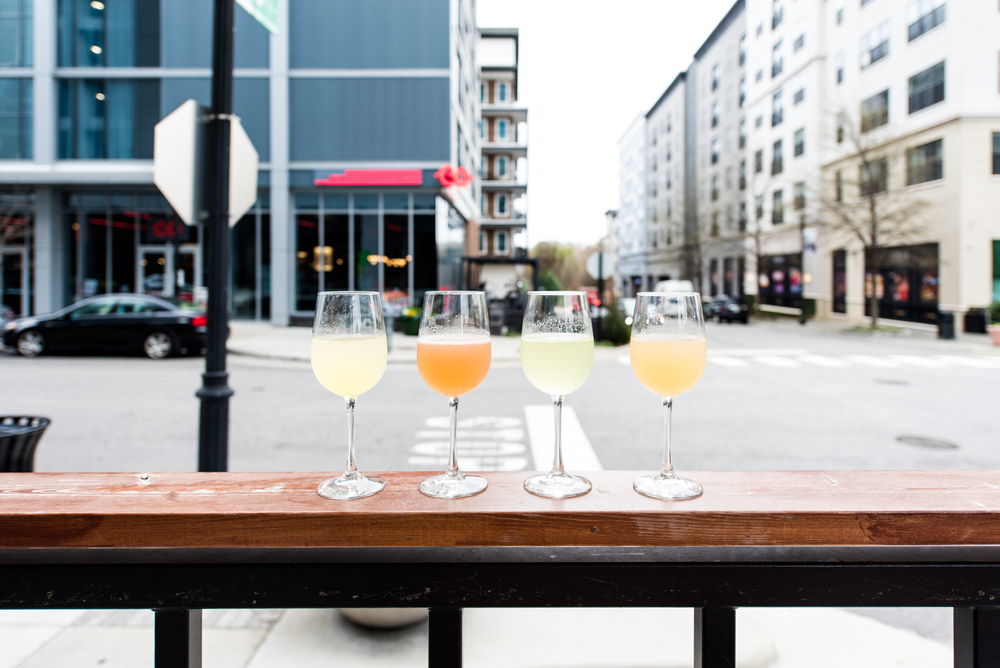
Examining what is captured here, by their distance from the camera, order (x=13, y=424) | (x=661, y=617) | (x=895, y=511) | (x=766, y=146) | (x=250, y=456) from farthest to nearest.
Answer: (x=766, y=146), (x=250, y=456), (x=13, y=424), (x=661, y=617), (x=895, y=511)

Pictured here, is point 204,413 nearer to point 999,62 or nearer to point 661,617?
point 661,617

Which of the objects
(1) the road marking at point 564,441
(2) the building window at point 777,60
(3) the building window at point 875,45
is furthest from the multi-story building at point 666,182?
(1) the road marking at point 564,441

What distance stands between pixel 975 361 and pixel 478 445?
43.5 ft

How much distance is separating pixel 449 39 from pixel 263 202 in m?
8.31

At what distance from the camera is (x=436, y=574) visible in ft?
3.95

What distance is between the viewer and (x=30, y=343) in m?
13.1

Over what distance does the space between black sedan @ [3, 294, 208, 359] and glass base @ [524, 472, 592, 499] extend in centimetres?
1364

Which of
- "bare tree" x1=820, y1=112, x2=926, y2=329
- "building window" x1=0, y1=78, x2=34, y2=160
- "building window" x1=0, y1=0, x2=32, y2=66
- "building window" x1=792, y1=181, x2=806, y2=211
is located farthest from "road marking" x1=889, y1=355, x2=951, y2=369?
"building window" x1=0, y1=0, x2=32, y2=66

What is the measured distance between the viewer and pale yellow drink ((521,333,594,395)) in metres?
1.43

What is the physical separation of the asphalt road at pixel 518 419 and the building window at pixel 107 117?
11.0 meters

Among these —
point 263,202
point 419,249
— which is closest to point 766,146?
point 419,249

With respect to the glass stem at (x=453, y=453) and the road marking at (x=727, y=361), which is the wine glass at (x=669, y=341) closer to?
the glass stem at (x=453, y=453)

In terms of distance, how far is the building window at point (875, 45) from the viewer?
26828 mm

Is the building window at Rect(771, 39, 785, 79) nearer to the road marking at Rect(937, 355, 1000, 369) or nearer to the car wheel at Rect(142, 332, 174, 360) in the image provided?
the road marking at Rect(937, 355, 1000, 369)
